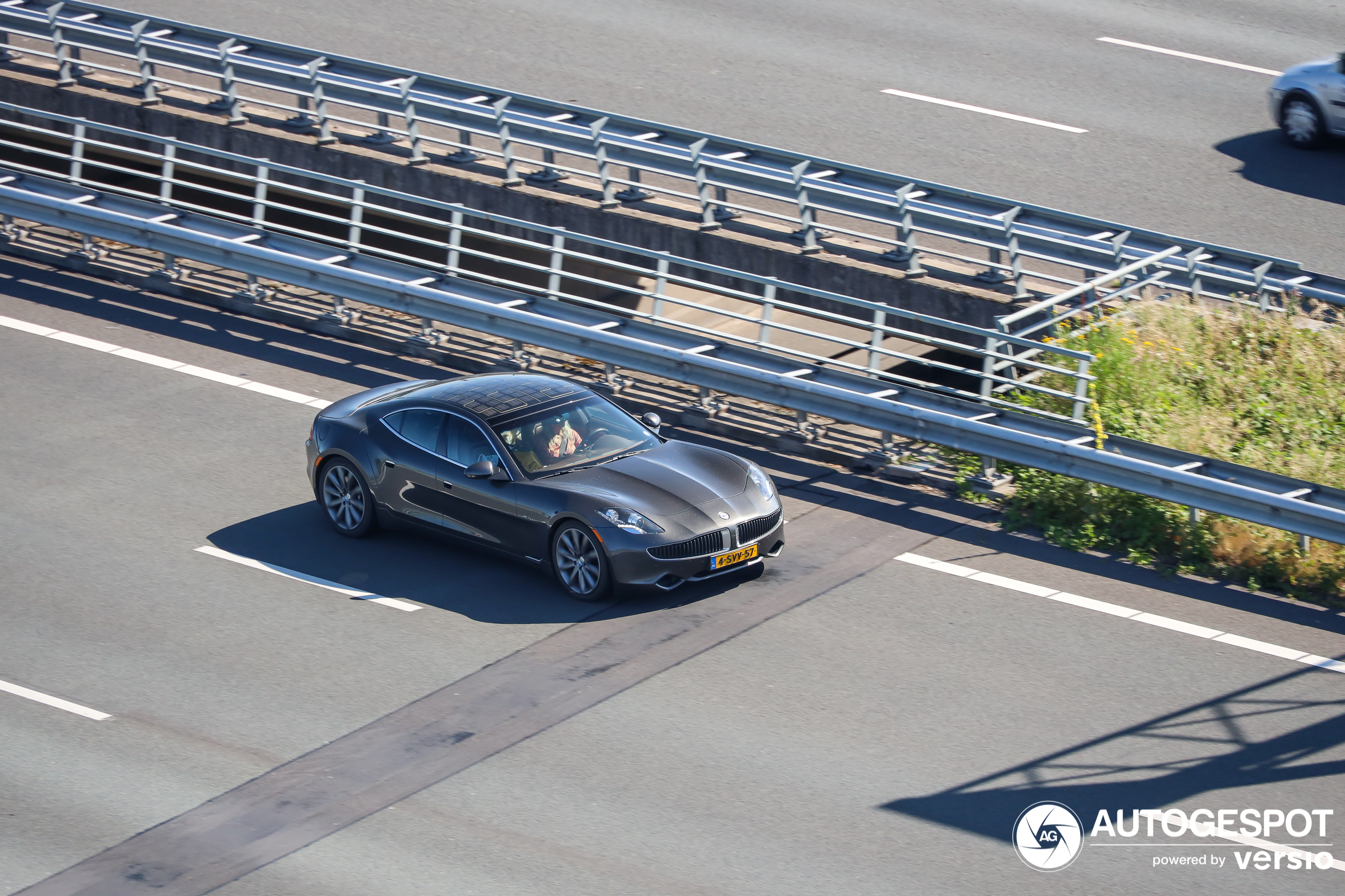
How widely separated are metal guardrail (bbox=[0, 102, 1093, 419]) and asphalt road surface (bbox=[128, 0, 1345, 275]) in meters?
2.66

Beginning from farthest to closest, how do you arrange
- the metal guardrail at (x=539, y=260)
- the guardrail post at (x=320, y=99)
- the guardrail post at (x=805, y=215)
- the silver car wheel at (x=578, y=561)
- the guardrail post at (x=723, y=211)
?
1. the guardrail post at (x=320, y=99)
2. the guardrail post at (x=723, y=211)
3. the guardrail post at (x=805, y=215)
4. the metal guardrail at (x=539, y=260)
5. the silver car wheel at (x=578, y=561)

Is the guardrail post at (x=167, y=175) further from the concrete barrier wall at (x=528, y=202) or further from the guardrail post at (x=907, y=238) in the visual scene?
the guardrail post at (x=907, y=238)

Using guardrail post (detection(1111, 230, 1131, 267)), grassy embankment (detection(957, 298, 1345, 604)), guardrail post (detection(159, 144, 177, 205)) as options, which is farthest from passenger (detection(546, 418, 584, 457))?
guardrail post (detection(159, 144, 177, 205))

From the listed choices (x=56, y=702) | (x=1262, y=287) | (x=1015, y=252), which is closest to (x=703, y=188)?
(x=1015, y=252)

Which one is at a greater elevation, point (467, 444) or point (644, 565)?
point (467, 444)

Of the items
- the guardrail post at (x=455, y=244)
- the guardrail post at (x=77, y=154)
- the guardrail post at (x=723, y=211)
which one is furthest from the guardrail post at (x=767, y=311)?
the guardrail post at (x=77, y=154)

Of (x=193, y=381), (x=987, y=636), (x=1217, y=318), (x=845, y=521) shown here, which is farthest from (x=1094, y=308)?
(x=193, y=381)

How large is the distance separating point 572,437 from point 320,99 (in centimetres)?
917

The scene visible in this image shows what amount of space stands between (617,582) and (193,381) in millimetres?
6350

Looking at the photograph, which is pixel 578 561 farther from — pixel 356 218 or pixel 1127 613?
pixel 356 218

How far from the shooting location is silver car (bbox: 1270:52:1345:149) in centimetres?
1875

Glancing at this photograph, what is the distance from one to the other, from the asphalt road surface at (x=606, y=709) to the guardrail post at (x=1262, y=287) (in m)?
4.29

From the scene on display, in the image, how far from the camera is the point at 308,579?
11625 mm

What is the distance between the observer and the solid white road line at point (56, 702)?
968cm
